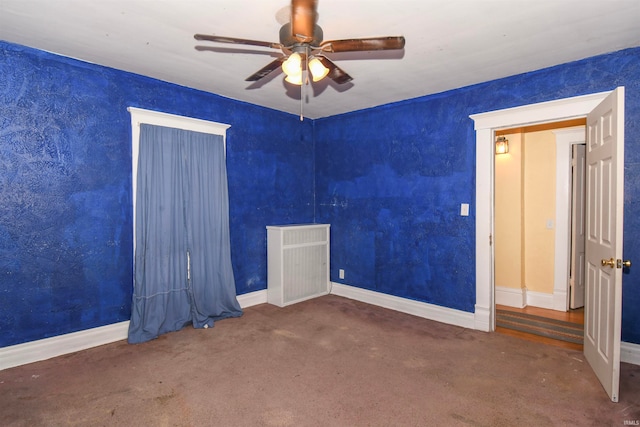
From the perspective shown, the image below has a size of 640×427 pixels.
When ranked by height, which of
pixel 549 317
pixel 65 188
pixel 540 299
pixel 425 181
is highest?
pixel 425 181

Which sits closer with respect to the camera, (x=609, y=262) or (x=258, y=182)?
(x=609, y=262)

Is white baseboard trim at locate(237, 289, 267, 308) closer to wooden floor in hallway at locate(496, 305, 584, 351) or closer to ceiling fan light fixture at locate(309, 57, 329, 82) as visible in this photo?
wooden floor in hallway at locate(496, 305, 584, 351)

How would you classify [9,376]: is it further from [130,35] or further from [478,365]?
Result: [478,365]

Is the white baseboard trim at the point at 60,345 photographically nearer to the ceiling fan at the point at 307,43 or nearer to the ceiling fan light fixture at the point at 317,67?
the ceiling fan at the point at 307,43

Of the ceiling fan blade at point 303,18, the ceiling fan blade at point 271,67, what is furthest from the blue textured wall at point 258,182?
the ceiling fan blade at point 303,18

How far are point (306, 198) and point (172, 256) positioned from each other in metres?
2.13

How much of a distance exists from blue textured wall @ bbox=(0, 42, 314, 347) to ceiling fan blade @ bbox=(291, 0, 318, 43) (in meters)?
2.26

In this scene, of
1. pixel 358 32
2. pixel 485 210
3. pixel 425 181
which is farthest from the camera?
pixel 425 181

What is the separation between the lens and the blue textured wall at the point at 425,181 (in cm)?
286

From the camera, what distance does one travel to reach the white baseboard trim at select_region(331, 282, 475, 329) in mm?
3723

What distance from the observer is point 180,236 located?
142 inches

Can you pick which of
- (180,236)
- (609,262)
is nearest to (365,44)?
(609,262)

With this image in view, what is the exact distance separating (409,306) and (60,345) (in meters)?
3.46

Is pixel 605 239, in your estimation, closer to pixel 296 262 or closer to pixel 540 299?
pixel 540 299
